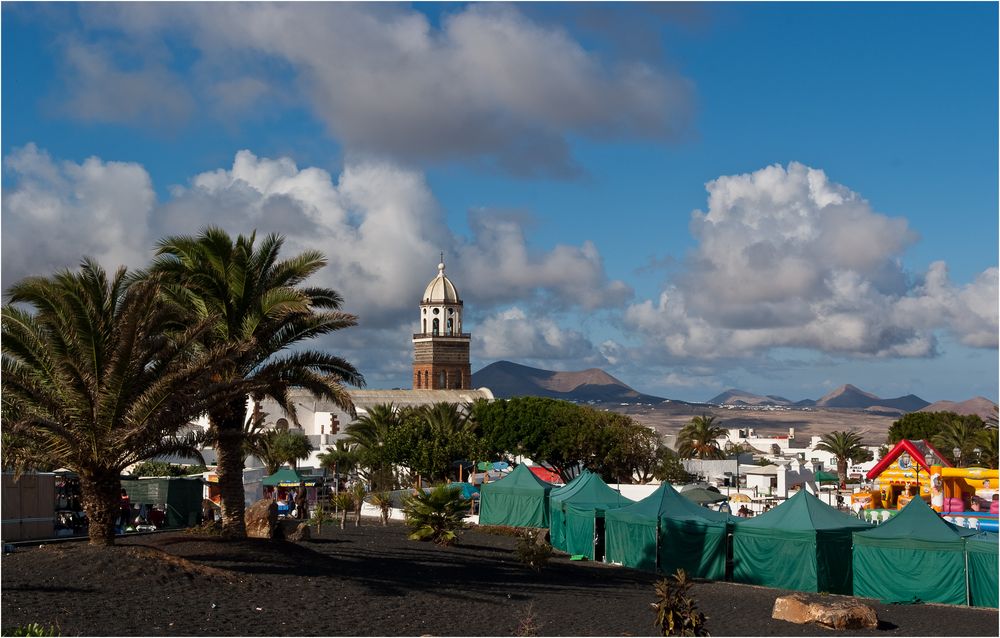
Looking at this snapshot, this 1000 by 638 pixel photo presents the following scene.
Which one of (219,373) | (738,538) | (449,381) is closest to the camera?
(219,373)

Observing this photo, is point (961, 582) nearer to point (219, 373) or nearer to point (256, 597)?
point (256, 597)

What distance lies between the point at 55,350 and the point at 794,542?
15133 millimetres

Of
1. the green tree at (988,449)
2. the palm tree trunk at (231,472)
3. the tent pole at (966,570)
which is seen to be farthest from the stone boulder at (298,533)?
the green tree at (988,449)

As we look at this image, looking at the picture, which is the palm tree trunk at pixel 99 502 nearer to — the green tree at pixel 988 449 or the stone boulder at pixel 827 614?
the stone boulder at pixel 827 614

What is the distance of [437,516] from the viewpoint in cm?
2778

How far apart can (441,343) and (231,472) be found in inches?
3631

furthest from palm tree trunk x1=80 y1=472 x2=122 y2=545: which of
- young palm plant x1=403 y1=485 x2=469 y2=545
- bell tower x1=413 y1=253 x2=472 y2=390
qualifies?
bell tower x1=413 y1=253 x2=472 y2=390

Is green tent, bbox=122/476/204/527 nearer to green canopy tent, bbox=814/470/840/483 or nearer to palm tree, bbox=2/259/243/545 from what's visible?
palm tree, bbox=2/259/243/545

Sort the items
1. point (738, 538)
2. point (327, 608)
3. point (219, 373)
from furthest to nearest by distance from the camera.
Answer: point (738, 538) → point (219, 373) → point (327, 608)

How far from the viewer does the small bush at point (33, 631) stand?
12242mm

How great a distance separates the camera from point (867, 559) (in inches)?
863

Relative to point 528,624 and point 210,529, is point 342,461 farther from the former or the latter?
point 528,624

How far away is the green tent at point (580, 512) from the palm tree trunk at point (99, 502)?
13419 mm

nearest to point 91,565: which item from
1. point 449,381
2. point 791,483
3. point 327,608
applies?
point 327,608
